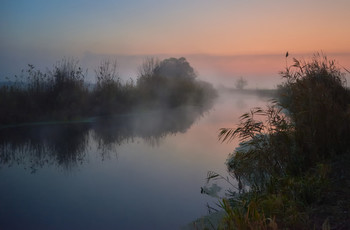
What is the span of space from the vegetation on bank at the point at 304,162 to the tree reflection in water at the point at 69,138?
466 centimetres

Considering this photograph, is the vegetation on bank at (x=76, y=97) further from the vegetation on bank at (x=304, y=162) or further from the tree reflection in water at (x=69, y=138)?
the vegetation on bank at (x=304, y=162)

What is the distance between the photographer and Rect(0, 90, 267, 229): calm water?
4.54 m

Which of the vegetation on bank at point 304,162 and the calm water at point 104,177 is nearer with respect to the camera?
the vegetation on bank at point 304,162

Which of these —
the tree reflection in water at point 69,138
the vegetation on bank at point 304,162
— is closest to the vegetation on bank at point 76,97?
the tree reflection in water at point 69,138

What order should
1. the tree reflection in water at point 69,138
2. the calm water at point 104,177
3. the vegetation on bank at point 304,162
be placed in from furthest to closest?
the tree reflection in water at point 69,138
the calm water at point 104,177
the vegetation on bank at point 304,162

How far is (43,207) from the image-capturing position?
4.92m

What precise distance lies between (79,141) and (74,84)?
645 centimetres

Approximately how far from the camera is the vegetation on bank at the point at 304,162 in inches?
138

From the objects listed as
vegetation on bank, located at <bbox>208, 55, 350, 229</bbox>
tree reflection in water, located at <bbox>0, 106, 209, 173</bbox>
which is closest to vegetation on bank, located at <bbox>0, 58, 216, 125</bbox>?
tree reflection in water, located at <bbox>0, 106, 209, 173</bbox>

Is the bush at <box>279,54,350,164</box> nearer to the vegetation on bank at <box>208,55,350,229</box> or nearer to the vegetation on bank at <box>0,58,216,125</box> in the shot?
the vegetation on bank at <box>208,55,350,229</box>

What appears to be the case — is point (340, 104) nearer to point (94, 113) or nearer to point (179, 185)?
point (179, 185)

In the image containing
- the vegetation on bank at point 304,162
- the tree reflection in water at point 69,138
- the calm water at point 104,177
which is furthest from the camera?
the tree reflection in water at point 69,138

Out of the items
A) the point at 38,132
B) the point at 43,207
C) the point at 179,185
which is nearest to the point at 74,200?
the point at 43,207

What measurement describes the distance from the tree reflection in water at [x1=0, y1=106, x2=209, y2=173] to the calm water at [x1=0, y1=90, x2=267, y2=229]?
0.03 meters
